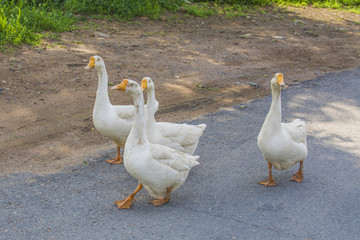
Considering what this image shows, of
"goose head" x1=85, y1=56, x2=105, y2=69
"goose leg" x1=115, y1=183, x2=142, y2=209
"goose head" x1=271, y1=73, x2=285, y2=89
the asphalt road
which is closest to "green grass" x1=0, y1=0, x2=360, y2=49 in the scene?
"goose head" x1=85, y1=56, x2=105, y2=69

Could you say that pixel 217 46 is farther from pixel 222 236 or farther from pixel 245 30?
pixel 222 236

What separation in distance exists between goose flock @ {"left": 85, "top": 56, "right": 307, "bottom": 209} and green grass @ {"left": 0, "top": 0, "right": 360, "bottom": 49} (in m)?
4.33

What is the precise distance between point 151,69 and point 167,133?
399cm

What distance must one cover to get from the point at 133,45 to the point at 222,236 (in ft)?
22.8

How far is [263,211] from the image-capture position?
15.2 ft

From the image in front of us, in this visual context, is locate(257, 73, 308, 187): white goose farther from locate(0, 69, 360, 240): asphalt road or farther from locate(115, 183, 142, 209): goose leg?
locate(115, 183, 142, 209): goose leg

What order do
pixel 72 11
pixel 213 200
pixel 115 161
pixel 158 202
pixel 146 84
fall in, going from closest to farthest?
pixel 158 202 < pixel 213 200 < pixel 146 84 < pixel 115 161 < pixel 72 11

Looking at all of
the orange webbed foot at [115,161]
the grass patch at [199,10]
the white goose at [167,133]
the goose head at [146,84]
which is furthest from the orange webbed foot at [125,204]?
the grass patch at [199,10]

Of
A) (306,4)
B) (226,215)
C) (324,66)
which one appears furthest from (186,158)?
(306,4)

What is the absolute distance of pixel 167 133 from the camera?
17.6ft

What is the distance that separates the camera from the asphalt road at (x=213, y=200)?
13.9 ft

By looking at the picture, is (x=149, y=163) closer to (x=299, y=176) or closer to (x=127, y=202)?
(x=127, y=202)

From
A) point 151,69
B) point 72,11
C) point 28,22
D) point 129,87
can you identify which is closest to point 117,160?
point 129,87

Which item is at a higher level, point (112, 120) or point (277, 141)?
point (277, 141)
